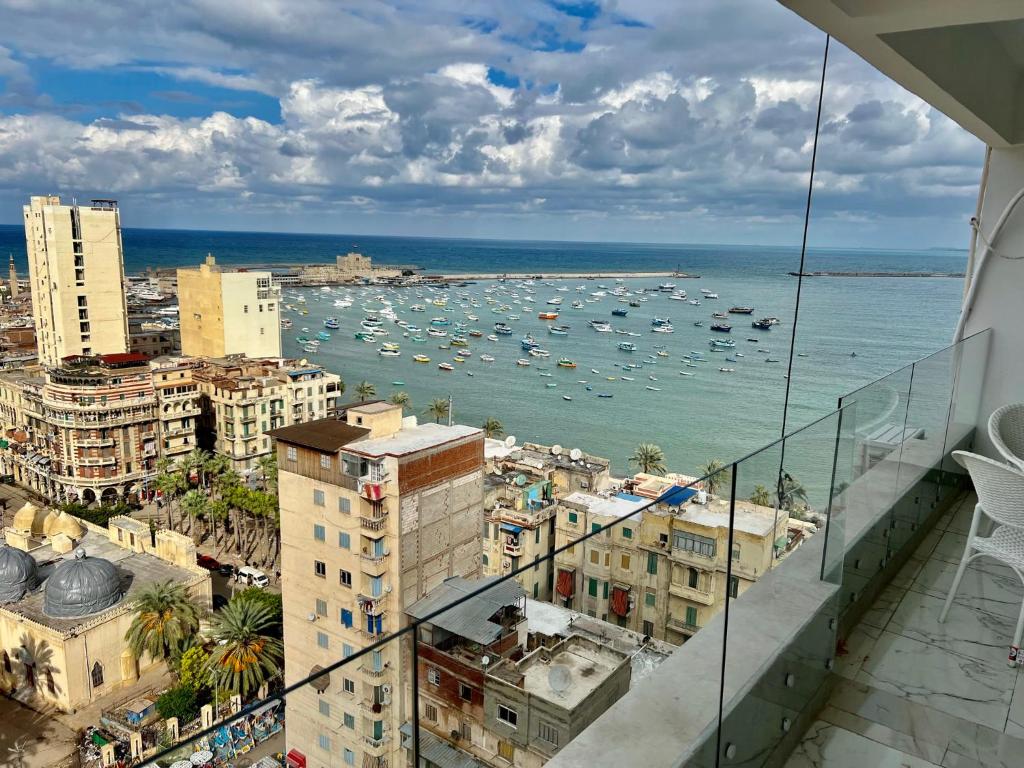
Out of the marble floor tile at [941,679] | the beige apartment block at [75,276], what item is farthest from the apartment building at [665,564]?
the beige apartment block at [75,276]

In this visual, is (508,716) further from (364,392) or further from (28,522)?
(364,392)

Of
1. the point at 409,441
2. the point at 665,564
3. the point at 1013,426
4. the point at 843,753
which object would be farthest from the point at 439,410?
the point at 665,564

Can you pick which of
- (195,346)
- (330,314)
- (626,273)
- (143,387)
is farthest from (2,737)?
(626,273)

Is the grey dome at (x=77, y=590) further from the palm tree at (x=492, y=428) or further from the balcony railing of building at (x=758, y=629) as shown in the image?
the palm tree at (x=492, y=428)

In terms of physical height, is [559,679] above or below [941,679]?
above

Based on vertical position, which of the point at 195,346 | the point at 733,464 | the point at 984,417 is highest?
the point at 733,464

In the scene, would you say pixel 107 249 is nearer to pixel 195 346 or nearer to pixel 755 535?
pixel 195 346
